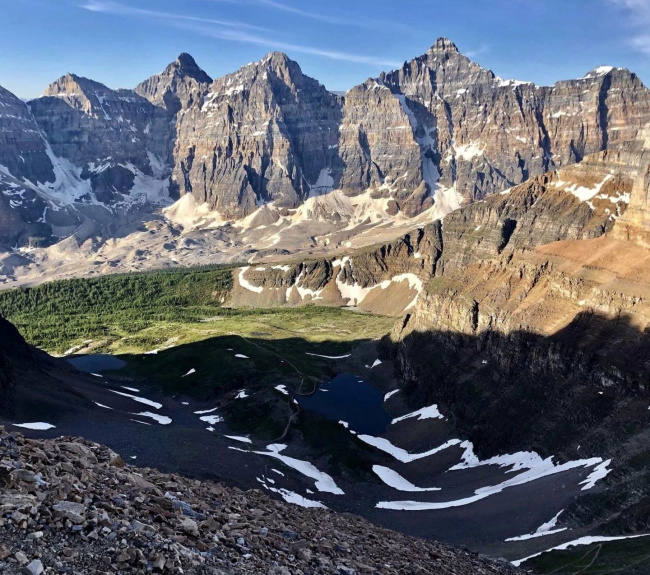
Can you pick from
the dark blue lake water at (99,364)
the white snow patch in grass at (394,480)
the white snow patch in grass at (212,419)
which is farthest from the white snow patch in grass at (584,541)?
the dark blue lake water at (99,364)

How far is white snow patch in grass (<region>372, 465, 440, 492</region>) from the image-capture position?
104188mm

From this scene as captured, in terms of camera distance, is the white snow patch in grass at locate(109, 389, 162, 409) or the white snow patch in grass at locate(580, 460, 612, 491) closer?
the white snow patch in grass at locate(580, 460, 612, 491)

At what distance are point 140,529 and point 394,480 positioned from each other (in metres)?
89.6

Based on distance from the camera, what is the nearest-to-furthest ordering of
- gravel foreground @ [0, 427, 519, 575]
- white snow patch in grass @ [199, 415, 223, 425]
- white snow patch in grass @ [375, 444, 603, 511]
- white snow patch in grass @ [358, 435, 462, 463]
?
gravel foreground @ [0, 427, 519, 575] → white snow patch in grass @ [375, 444, 603, 511] → white snow patch in grass @ [358, 435, 462, 463] → white snow patch in grass @ [199, 415, 223, 425]

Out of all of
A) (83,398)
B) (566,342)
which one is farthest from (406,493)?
(83,398)

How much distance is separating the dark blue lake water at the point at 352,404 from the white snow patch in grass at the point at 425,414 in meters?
3.45

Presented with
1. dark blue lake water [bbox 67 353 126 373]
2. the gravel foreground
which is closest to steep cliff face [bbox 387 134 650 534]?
the gravel foreground

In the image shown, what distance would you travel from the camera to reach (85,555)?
22.5m

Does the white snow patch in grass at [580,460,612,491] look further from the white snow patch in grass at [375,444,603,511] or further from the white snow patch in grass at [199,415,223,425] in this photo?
the white snow patch in grass at [199,415,223,425]

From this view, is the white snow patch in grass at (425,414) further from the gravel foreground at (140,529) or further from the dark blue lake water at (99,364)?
the dark blue lake water at (99,364)

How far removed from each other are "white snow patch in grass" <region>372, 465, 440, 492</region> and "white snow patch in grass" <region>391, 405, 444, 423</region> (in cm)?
2328

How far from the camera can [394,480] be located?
358 ft

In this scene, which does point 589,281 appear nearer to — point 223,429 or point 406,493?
point 406,493

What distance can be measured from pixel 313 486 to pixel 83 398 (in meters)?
50.6
